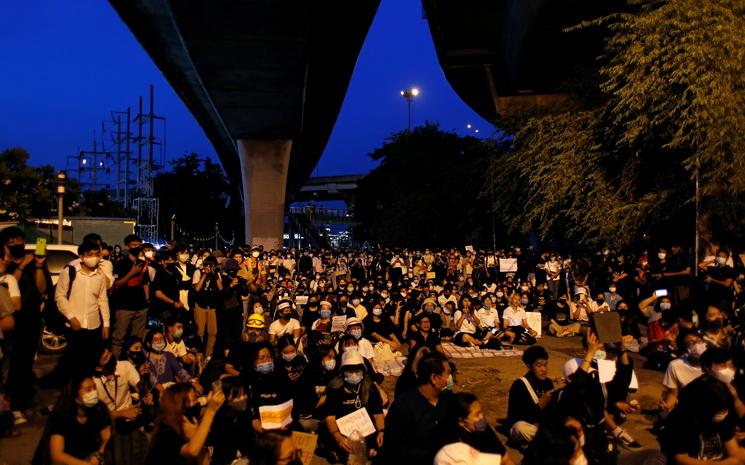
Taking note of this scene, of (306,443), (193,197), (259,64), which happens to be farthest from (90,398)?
(193,197)

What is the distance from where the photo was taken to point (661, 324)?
1428 centimetres

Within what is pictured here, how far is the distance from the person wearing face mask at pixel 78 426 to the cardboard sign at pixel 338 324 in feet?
20.6


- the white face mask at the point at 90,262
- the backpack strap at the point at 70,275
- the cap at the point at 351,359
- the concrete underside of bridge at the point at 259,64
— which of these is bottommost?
the cap at the point at 351,359

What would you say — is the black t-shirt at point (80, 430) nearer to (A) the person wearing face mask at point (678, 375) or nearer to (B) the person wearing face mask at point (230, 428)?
(B) the person wearing face mask at point (230, 428)

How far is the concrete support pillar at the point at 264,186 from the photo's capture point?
44.0 metres

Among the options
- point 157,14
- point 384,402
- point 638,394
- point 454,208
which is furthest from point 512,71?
point 384,402

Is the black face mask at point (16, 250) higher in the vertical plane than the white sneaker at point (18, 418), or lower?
higher

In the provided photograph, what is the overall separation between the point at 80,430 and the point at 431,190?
39912mm

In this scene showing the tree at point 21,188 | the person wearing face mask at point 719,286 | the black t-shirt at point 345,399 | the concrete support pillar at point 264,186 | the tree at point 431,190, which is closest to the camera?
the black t-shirt at point 345,399

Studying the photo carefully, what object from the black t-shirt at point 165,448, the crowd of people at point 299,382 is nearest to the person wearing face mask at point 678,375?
the crowd of people at point 299,382

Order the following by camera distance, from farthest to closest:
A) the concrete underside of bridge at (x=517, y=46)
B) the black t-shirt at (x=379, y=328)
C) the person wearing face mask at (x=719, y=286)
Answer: the concrete underside of bridge at (x=517, y=46) → the black t-shirt at (x=379, y=328) → the person wearing face mask at (x=719, y=286)

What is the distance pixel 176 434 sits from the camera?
570 centimetres

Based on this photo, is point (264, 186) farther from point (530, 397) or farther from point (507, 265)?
point (530, 397)

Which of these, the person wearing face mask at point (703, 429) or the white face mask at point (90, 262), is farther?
the white face mask at point (90, 262)
